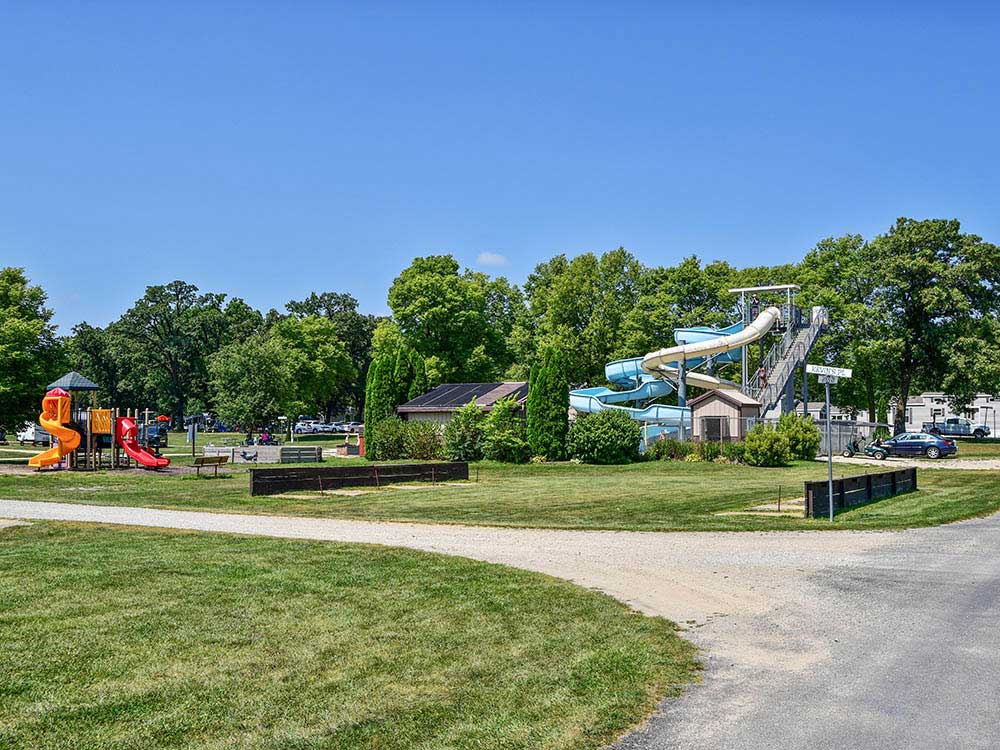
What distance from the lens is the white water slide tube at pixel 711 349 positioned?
4882 cm

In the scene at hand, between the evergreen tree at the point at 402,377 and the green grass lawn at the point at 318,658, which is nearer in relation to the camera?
the green grass lawn at the point at 318,658

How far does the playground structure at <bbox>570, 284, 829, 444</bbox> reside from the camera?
48.3m

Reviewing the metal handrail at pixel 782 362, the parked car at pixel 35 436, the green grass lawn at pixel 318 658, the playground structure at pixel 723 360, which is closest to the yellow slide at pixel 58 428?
the playground structure at pixel 723 360

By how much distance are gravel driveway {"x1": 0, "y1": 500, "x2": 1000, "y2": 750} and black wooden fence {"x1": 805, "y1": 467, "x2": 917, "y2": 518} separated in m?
2.32

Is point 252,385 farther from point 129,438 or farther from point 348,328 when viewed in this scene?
point 348,328

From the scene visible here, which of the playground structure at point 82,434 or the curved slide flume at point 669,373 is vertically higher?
the curved slide flume at point 669,373

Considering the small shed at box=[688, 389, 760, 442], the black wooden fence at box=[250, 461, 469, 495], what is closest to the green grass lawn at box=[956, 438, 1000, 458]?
the small shed at box=[688, 389, 760, 442]

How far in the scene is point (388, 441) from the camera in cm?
4356

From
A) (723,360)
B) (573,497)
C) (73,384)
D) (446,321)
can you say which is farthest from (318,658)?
(446,321)

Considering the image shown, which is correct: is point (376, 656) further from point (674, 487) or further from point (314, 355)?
point (314, 355)

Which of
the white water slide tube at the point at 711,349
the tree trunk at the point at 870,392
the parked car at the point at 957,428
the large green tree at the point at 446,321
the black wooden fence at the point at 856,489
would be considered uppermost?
the large green tree at the point at 446,321

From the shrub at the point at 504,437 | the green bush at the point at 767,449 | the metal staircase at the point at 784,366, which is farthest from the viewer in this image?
the metal staircase at the point at 784,366

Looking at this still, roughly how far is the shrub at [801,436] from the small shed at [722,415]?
19.1 feet

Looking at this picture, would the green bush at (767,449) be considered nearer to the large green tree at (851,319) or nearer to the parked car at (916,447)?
the parked car at (916,447)
